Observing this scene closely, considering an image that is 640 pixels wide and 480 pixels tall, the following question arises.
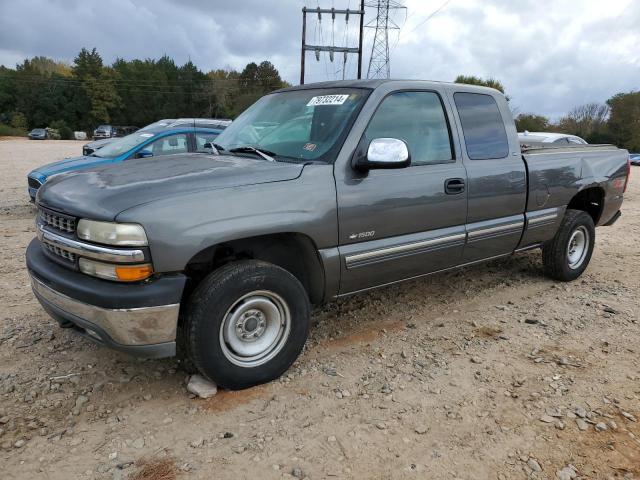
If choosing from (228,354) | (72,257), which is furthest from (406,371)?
(72,257)

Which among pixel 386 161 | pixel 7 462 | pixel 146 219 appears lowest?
pixel 7 462

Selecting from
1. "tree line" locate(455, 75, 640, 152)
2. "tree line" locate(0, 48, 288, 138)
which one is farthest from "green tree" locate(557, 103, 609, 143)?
"tree line" locate(0, 48, 288, 138)

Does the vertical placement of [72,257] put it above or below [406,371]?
above

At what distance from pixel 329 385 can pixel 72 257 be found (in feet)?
5.64

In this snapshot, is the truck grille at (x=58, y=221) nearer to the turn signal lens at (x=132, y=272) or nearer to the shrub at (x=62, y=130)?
the turn signal lens at (x=132, y=272)

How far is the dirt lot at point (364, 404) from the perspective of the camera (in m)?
2.51

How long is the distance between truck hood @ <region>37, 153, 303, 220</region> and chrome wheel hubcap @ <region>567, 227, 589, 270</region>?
143 inches

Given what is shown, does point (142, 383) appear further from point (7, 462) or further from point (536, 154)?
point (536, 154)

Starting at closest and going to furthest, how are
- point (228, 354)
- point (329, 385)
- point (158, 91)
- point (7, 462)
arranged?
1. point (7, 462)
2. point (228, 354)
3. point (329, 385)
4. point (158, 91)

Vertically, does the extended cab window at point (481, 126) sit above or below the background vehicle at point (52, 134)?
above

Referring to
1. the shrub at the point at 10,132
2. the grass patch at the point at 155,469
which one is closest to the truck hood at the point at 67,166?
the grass patch at the point at 155,469

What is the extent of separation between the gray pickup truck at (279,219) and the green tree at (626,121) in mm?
61277

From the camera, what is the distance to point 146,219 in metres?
2.56

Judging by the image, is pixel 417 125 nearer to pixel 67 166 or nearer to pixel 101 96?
pixel 67 166
